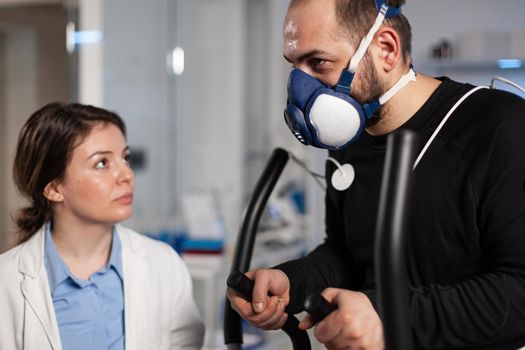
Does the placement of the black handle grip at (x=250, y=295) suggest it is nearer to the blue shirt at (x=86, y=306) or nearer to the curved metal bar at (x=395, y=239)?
the curved metal bar at (x=395, y=239)

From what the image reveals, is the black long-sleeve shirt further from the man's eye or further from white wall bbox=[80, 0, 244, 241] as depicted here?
white wall bbox=[80, 0, 244, 241]

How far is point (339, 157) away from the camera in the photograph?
1470 millimetres

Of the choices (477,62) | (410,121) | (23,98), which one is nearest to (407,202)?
(410,121)

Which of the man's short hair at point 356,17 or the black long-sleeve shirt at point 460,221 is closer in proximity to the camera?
the black long-sleeve shirt at point 460,221

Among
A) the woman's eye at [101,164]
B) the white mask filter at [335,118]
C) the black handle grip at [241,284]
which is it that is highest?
the white mask filter at [335,118]

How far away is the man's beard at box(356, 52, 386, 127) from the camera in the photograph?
124 cm

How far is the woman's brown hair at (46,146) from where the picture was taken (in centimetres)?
174

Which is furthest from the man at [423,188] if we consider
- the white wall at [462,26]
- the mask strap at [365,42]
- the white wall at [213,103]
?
the white wall at [213,103]

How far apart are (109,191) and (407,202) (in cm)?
106

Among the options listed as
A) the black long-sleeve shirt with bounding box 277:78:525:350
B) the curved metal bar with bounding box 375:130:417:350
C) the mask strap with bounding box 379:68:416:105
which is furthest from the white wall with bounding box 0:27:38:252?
the curved metal bar with bounding box 375:130:417:350

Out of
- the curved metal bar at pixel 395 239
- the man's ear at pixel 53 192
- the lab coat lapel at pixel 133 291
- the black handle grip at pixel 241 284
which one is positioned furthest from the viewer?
the man's ear at pixel 53 192

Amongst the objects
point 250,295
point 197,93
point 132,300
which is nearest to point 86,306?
point 132,300

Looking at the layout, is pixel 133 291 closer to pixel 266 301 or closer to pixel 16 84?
pixel 266 301

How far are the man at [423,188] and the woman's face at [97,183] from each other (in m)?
0.55
